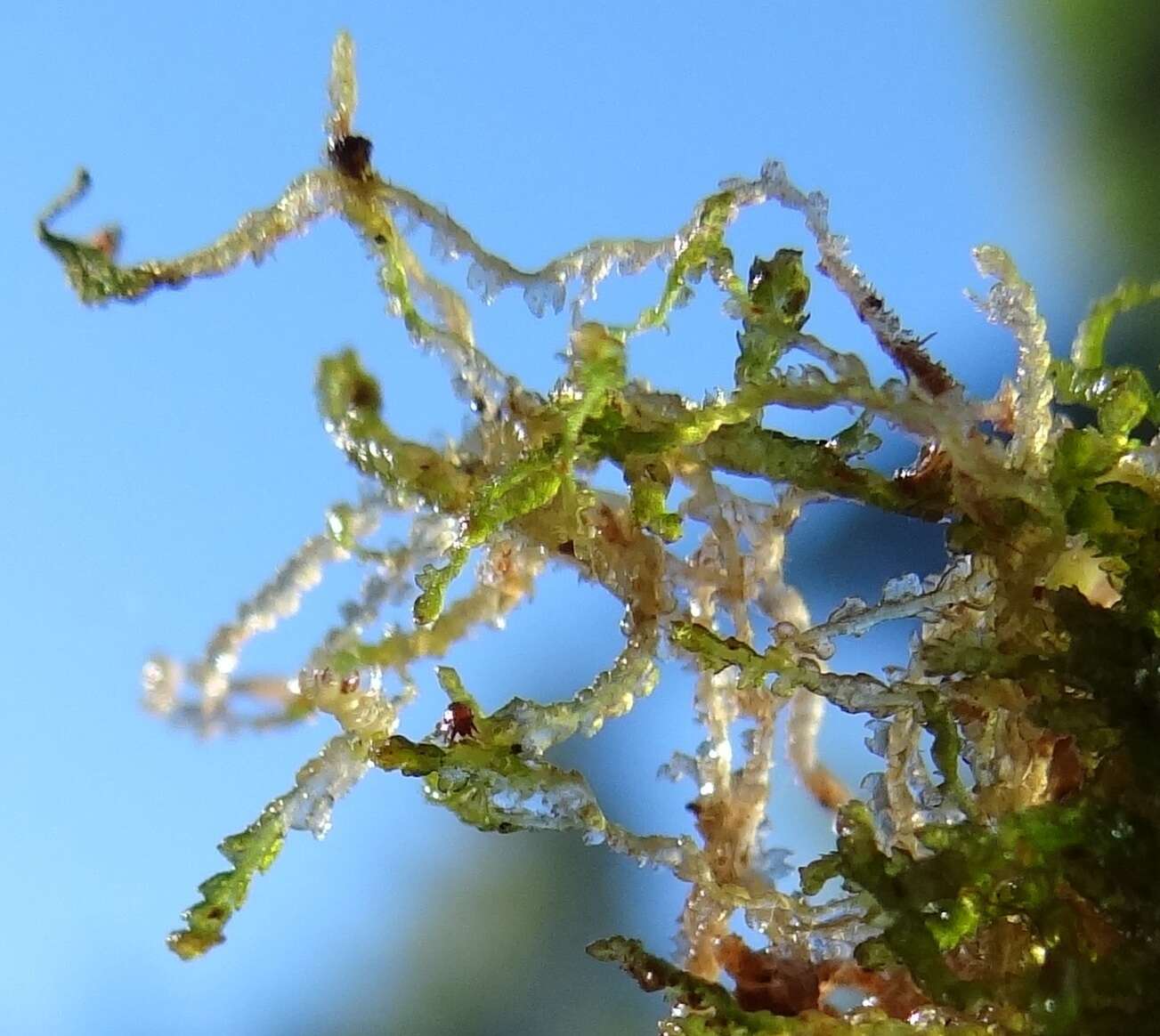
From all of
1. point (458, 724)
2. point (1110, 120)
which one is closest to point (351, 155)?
point (458, 724)

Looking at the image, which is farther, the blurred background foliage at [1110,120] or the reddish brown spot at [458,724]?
the blurred background foliage at [1110,120]

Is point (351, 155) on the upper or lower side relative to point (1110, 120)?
lower

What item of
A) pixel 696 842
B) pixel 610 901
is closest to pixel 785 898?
pixel 696 842

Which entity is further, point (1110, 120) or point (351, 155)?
point (1110, 120)

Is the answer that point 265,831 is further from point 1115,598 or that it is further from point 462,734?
point 1115,598

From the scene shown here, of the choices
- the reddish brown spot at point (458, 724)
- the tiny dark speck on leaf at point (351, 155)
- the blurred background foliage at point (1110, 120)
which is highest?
the blurred background foliage at point (1110, 120)

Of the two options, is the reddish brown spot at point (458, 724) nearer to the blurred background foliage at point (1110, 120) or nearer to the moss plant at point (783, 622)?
the moss plant at point (783, 622)

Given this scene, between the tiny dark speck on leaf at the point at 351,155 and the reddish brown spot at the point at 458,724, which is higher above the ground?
the tiny dark speck on leaf at the point at 351,155

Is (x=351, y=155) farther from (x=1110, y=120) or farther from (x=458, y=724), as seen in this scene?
(x=1110, y=120)

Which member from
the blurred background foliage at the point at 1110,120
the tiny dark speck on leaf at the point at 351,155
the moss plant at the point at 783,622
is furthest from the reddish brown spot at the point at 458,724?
the blurred background foliage at the point at 1110,120
